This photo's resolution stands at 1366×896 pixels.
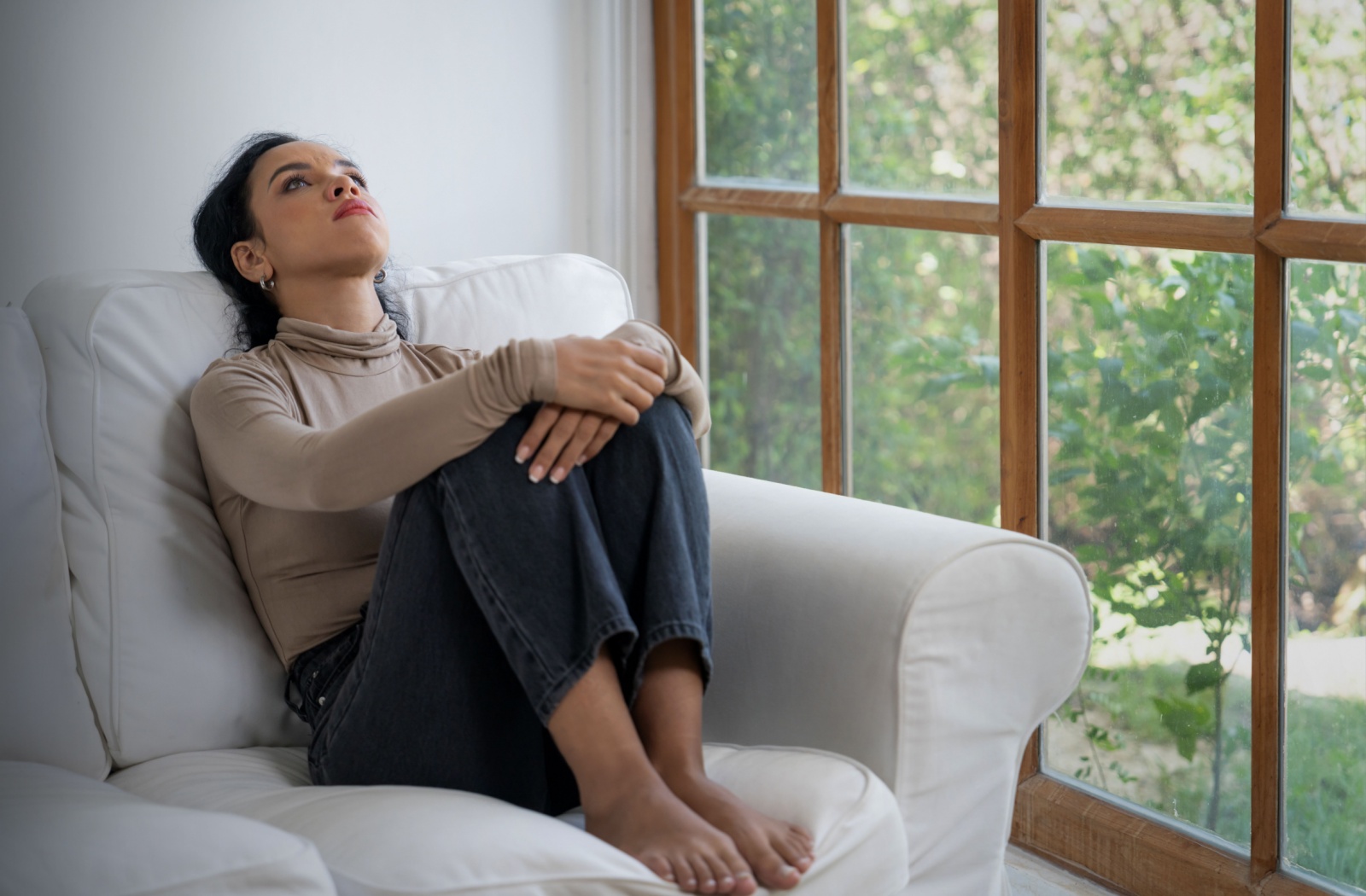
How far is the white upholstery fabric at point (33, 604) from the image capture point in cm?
122

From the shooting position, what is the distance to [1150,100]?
157cm

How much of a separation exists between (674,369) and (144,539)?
58cm

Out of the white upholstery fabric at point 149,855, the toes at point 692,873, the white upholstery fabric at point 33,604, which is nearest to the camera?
the white upholstery fabric at point 149,855

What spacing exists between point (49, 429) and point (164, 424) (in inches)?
4.4

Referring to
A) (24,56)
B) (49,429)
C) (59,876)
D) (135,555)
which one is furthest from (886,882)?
(24,56)

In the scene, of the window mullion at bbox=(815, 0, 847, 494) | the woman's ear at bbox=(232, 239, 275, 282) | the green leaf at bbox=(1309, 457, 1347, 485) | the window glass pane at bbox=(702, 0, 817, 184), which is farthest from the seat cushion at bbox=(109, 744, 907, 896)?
the window glass pane at bbox=(702, 0, 817, 184)

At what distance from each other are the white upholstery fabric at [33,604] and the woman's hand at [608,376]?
1.82ft

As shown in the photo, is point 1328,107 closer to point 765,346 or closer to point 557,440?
point 557,440

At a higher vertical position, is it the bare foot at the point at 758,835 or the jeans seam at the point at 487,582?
the jeans seam at the point at 487,582

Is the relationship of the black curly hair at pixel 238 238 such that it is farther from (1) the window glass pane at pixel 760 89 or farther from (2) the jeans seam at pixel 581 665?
(1) the window glass pane at pixel 760 89

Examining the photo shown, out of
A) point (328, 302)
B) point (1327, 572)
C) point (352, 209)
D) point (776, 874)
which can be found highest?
point (352, 209)

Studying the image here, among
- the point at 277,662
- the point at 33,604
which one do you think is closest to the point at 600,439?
the point at 277,662

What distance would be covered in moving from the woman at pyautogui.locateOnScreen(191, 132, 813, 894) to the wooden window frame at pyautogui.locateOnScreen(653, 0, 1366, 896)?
64cm

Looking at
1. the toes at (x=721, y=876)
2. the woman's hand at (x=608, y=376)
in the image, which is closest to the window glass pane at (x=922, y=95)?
Result: the woman's hand at (x=608, y=376)
